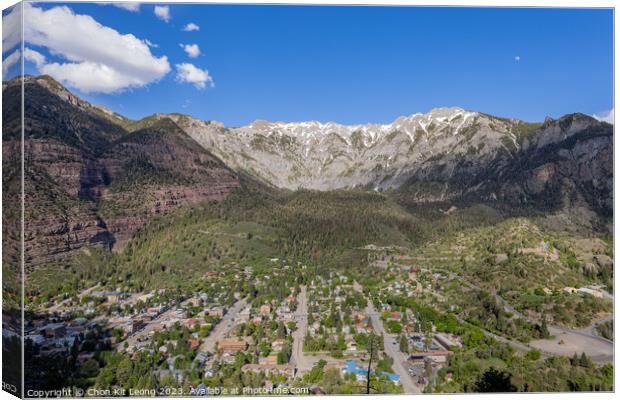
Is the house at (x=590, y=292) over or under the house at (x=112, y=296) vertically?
over

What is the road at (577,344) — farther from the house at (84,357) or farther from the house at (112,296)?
the house at (112,296)

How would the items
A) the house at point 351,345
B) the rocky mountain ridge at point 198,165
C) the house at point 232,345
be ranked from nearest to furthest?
the house at point 351,345 < the house at point 232,345 < the rocky mountain ridge at point 198,165

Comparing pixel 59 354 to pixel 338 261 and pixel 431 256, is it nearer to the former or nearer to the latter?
pixel 338 261

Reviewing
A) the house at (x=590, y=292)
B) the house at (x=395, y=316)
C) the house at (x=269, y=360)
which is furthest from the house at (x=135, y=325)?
the house at (x=590, y=292)

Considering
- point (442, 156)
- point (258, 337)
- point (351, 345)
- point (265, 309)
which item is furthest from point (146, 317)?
point (442, 156)

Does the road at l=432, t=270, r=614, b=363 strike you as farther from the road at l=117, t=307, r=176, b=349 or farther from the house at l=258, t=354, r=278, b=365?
the road at l=117, t=307, r=176, b=349

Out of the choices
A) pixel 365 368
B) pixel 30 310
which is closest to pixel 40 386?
pixel 30 310

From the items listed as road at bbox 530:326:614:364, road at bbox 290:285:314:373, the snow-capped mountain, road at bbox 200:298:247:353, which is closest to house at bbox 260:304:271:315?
road at bbox 200:298:247:353
